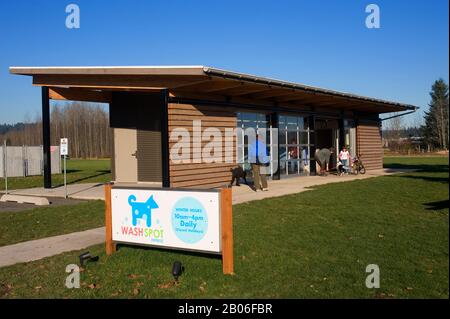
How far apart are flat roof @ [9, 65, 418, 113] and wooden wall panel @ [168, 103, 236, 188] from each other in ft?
1.99

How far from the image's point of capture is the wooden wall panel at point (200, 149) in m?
15.0

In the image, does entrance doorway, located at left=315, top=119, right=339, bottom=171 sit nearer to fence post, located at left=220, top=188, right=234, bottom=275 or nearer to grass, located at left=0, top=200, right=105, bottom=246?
grass, located at left=0, top=200, right=105, bottom=246

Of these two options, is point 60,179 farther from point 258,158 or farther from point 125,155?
point 258,158

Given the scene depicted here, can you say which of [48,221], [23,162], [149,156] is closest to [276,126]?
[149,156]

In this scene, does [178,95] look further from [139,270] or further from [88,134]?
[88,134]

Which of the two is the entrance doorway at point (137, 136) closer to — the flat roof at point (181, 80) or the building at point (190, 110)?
the building at point (190, 110)

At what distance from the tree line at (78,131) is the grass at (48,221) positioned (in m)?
76.4

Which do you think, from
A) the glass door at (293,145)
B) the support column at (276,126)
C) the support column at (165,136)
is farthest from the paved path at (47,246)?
the glass door at (293,145)

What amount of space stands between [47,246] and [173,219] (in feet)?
9.40

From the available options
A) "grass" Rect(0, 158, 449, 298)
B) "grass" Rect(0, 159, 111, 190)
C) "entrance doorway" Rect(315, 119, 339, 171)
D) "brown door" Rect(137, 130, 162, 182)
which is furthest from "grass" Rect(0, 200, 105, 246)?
"entrance doorway" Rect(315, 119, 339, 171)

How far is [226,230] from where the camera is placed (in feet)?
20.8

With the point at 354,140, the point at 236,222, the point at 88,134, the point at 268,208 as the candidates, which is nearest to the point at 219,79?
the point at 268,208

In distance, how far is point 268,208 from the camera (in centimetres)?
1152

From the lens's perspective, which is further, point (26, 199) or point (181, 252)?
point (26, 199)
